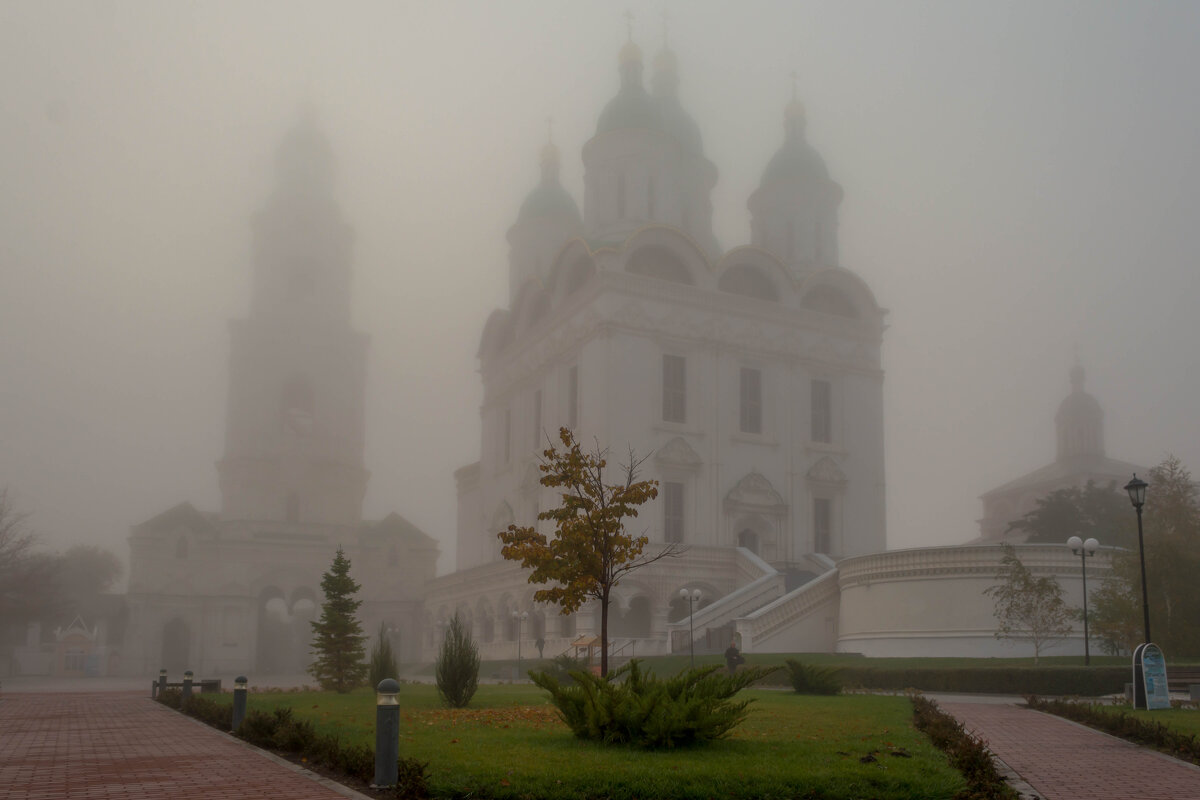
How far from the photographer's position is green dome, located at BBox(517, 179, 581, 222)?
65812mm

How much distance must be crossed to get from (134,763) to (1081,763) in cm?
955

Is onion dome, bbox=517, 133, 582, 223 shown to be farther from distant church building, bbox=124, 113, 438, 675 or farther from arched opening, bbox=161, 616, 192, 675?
arched opening, bbox=161, 616, 192, 675

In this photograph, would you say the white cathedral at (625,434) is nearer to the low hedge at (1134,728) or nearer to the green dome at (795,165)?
the green dome at (795,165)

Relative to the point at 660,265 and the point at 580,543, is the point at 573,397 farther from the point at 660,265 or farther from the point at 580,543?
the point at 580,543

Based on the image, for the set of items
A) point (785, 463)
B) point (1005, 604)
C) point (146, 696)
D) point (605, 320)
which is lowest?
point (146, 696)

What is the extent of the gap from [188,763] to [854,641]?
2996cm

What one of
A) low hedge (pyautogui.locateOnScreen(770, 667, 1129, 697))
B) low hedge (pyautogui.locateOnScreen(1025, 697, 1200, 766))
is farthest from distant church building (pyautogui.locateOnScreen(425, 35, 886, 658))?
low hedge (pyautogui.locateOnScreen(1025, 697, 1200, 766))

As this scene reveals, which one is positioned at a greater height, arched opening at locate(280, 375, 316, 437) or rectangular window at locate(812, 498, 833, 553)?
arched opening at locate(280, 375, 316, 437)

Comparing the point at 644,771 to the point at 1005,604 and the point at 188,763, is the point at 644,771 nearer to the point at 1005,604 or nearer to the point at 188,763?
the point at 188,763

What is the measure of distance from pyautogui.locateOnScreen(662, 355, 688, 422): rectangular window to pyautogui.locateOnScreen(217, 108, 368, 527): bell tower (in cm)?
2245

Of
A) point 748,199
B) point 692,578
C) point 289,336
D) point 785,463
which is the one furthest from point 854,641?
point 289,336

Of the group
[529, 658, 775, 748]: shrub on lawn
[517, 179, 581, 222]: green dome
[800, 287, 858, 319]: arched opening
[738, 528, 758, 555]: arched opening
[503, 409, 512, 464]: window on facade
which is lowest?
[529, 658, 775, 748]: shrub on lawn

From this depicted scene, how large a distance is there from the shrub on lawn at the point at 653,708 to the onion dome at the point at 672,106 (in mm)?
48169

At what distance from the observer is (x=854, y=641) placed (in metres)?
38.8
